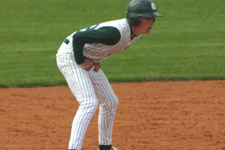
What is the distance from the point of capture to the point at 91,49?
6344 mm

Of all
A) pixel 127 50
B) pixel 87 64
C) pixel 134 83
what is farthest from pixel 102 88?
pixel 127 50

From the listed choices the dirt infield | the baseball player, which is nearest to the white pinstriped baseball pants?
the baseball player

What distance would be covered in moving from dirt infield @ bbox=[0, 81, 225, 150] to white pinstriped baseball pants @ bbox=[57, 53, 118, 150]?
2.36 ft

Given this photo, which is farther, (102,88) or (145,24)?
(102,88)

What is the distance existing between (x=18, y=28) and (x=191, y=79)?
782 cm

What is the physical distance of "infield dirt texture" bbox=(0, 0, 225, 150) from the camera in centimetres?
787

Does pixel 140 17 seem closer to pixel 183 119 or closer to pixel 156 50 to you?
pixel 183 119

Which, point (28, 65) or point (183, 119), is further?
point (28, 65)

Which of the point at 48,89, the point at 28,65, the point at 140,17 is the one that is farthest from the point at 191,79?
the point at 140,17

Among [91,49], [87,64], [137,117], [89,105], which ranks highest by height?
[91,49]

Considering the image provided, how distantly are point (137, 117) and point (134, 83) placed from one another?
103 inches

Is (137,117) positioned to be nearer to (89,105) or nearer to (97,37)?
(89,105)

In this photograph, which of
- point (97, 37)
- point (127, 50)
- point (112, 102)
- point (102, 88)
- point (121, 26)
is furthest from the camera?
point (127, 50)

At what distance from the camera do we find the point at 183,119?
28.7 ft
